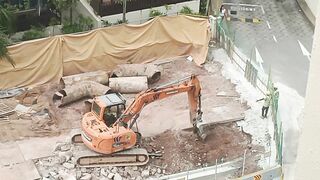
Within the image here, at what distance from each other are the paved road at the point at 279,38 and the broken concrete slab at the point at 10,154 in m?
12.0

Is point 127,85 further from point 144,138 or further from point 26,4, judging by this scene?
point 26,4

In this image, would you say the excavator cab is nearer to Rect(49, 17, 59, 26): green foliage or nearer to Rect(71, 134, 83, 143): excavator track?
Rect(71, 134, 83, 143): excavator track

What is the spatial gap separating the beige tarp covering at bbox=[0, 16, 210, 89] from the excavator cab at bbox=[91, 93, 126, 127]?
20.1 feet

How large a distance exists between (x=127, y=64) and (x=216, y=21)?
198 inches

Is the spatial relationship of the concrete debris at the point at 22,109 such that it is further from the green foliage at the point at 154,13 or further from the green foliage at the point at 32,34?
the green foliage at the point at 154,13

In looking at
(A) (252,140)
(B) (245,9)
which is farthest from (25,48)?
(B) (245,9)

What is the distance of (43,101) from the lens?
25.3m

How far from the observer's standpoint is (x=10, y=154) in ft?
72.2

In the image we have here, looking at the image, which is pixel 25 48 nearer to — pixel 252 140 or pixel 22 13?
pixel 22 13

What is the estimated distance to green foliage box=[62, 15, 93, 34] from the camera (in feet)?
97.3

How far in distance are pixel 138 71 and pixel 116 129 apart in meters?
6.87

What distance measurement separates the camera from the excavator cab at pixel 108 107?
21234 millimetres

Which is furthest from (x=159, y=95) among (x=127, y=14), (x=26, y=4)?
(x=26, y=4)

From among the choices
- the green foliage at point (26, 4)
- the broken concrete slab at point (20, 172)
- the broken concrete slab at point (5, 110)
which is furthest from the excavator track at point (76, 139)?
the green foliage at point (26, 4)
